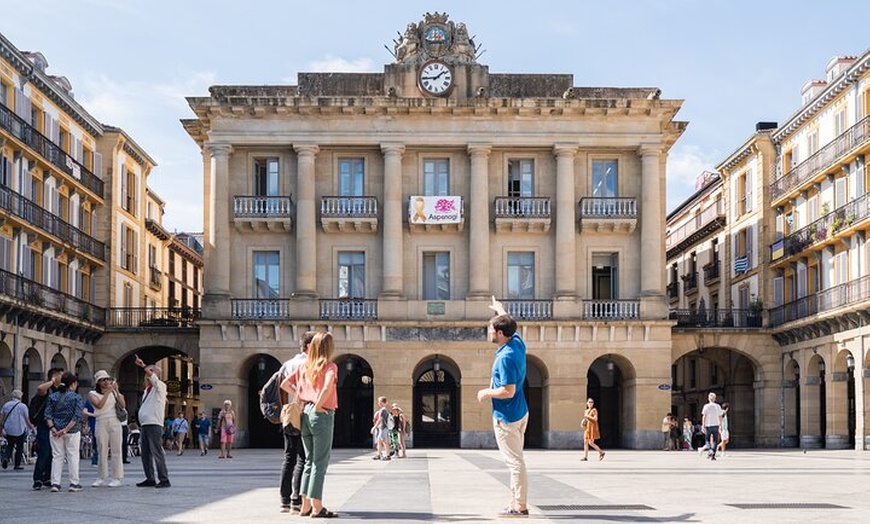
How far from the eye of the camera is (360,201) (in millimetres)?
52656

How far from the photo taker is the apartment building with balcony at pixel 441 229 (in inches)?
2023

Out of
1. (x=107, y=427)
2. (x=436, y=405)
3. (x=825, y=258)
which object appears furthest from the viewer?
(x=436, y=405)

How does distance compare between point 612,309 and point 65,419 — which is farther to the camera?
point 612,309

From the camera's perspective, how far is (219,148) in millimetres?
52344

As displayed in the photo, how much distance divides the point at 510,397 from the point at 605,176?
134ft

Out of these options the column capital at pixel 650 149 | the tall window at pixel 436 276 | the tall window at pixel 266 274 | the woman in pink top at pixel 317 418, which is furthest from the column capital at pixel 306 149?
the woman in pink top at pixel 317 418

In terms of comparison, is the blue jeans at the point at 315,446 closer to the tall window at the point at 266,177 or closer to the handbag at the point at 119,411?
the handbag at the point at 119,411

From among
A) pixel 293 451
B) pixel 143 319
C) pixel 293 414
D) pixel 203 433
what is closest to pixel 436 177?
pixel 203 433

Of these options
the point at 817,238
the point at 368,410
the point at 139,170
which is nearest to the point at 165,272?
the point at 139,170

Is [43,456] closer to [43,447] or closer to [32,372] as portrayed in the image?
[43,447]

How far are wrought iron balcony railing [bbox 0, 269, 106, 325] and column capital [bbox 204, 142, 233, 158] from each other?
319 inches

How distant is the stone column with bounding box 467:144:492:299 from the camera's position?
171 ft

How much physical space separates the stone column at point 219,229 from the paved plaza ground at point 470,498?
88.8 feet

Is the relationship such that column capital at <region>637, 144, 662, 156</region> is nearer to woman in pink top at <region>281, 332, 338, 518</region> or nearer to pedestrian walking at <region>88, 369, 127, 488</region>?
pedestrian walking at <region>88, 369, 127, 488</region>
